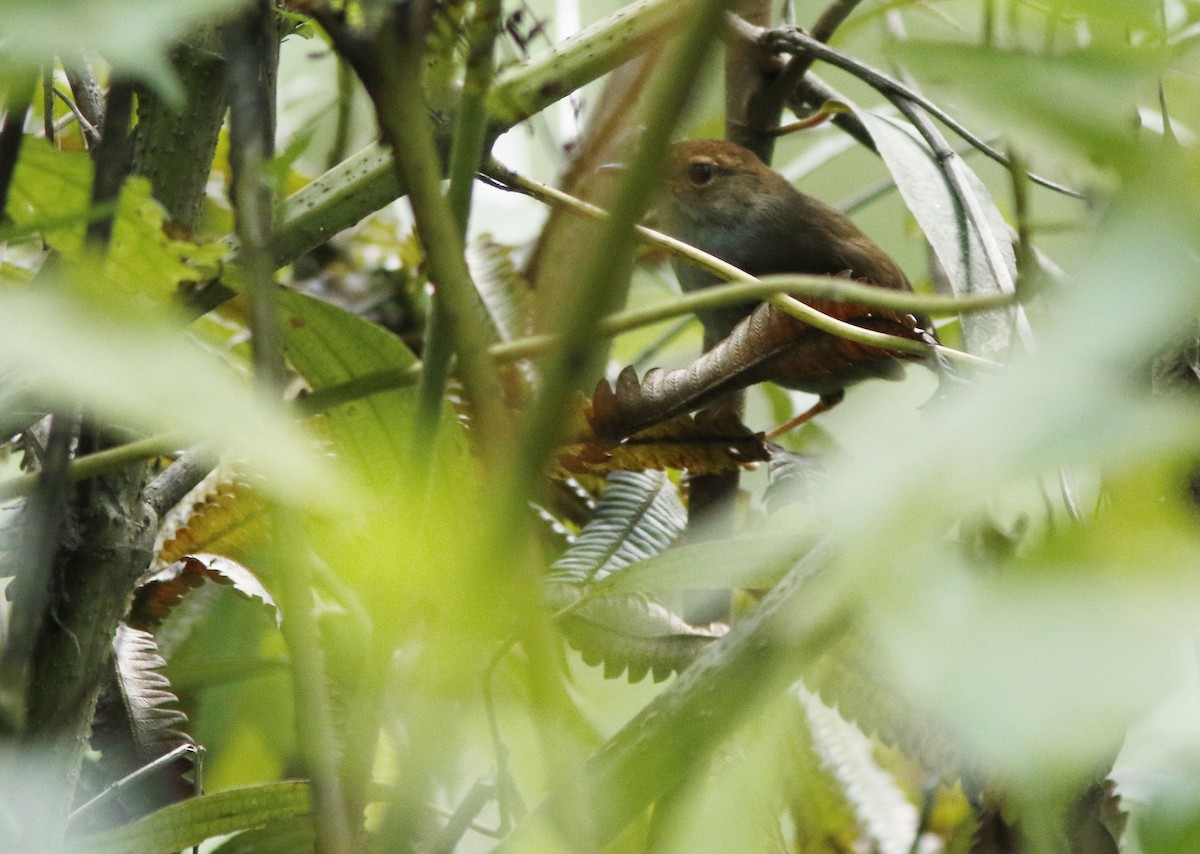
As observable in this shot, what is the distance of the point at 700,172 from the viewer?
6.60 ft

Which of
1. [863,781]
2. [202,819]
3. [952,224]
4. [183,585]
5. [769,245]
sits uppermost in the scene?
[769,245]

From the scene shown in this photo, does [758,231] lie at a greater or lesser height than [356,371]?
greater

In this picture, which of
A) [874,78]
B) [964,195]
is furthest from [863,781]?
[874,78]

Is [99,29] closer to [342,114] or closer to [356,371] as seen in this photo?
[356,371]

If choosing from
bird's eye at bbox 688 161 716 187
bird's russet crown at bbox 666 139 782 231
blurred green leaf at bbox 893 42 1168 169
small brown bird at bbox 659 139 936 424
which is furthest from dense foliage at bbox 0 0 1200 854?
bird's eye at bbox 688 161 716 187

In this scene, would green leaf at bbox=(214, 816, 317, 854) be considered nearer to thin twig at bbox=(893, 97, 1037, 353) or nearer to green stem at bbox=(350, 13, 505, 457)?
green stem at bbox=(350, 13, 505, 457)

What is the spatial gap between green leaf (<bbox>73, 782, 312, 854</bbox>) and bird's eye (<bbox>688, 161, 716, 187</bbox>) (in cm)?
138

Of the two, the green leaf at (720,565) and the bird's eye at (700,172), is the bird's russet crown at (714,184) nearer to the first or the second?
the bird's eye at (700,172)

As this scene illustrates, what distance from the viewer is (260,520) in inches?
43.8

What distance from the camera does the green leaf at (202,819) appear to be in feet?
2.48

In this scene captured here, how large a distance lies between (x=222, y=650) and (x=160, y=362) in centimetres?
102

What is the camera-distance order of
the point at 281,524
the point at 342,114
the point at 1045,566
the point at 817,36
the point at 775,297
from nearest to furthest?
the point at 1045,566
the point at 281,524
the point at 775,297
the point at 817,36
the point at 342,114

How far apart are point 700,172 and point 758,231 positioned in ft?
0.51

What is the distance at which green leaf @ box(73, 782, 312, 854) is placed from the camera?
755 millimetres
